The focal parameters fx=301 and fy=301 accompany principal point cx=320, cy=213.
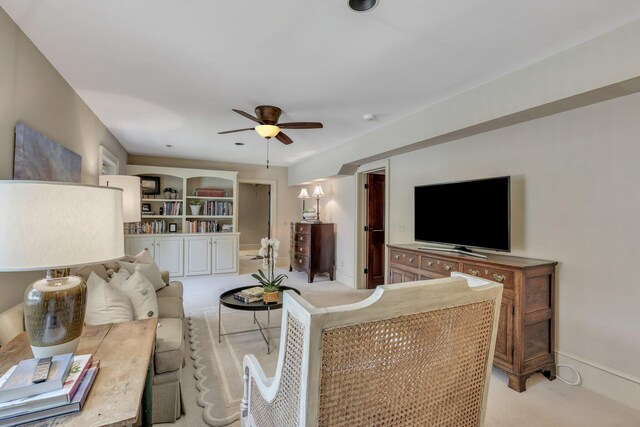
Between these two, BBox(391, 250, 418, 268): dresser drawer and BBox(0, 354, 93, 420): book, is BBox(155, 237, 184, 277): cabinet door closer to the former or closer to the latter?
BBox(391, 250, 418, 268): dresser drawer

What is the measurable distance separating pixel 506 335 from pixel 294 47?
2.59 m

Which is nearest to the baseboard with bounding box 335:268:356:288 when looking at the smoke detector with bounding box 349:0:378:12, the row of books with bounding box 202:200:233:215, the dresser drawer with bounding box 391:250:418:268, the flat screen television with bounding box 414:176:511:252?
the dresser drawer with bounding box 391:250:418:268

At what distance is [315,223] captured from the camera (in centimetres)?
555

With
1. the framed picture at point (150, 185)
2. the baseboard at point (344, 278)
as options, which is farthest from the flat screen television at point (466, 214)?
the framed picture at point (150, 185)

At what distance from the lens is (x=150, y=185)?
5.85 meters

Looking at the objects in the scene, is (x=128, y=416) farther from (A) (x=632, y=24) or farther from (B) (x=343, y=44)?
(A) (x=632, y=24)

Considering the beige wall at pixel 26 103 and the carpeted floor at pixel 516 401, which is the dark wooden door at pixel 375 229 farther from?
the beige wall at pixel 26 103

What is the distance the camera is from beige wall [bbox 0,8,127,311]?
5.60 ft

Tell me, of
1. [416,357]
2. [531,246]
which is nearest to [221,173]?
[531,246]

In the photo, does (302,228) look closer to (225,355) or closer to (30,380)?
(225,355)

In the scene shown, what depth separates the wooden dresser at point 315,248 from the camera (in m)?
5.50

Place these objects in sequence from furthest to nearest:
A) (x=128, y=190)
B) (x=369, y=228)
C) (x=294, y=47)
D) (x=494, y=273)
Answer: (x=369, y=228) < (x=128, y=190) < (x=494, y=273) < (x=294, y=47)

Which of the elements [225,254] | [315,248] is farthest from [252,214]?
[315,248]

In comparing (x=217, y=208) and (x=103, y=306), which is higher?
(x=217, y=208)
